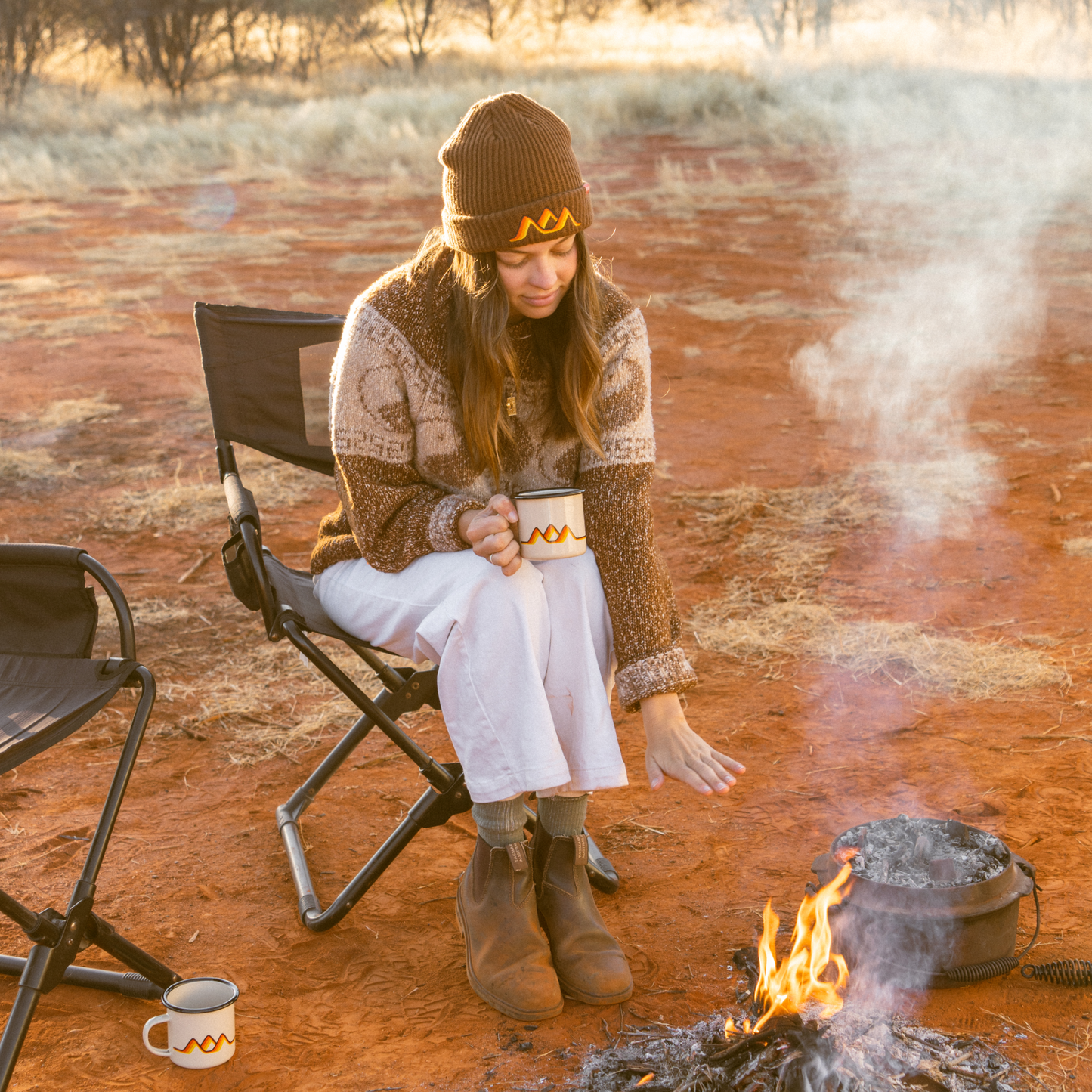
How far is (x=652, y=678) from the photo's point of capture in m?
2.22

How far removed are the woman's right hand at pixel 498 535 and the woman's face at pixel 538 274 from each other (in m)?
0.40

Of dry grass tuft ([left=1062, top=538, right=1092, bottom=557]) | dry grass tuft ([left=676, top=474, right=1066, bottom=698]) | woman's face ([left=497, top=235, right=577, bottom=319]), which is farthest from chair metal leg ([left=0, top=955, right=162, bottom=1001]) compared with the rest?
dry grass tuft ([left=1062, top=538, right=1092, bottom=557])

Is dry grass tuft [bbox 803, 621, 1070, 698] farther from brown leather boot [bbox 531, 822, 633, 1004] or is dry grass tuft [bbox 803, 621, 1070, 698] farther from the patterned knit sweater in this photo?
brown leather boot [bbox 531, 822, 633, 1004]

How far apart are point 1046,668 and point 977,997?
1.65 meters

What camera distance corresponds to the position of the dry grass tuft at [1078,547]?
4.55 meters

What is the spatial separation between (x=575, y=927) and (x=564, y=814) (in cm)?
21

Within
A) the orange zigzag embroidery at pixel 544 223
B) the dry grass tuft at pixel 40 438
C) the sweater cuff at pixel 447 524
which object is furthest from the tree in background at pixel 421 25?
the sweater cuff at pixel 447 524

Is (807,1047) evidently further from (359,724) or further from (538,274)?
(538,274)

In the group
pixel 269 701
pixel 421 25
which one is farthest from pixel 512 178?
pixel 421 25

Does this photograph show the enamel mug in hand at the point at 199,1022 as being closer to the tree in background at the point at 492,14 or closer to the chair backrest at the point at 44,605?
the chair backrest at the point at 44,605

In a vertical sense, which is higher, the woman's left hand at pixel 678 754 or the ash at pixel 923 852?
the woman's left hand at pixel 678 754

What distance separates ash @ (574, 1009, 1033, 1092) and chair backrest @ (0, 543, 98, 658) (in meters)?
1.31

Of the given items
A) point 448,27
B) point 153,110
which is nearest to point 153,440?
point 153,110

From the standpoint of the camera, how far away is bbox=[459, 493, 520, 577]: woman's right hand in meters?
2.07
